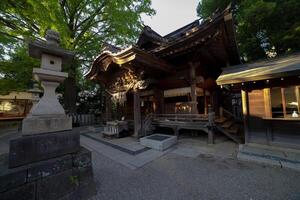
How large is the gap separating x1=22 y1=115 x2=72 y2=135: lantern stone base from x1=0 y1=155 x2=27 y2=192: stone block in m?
0.58

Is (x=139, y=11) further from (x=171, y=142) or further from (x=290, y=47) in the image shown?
(x=290, y=47)

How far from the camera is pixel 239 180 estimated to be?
330 cm

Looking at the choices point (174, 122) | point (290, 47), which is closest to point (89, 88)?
point (174, 122)

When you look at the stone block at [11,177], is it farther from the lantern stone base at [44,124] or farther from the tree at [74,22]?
the tree at [74,22]

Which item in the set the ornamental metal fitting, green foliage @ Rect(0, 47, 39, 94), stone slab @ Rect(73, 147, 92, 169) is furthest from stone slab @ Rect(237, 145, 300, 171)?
green foliage @ Rect(0, 47, 39, 94)

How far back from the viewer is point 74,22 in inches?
404

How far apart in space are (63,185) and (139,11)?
1062cm

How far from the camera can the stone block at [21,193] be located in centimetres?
207

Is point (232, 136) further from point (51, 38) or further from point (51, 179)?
point (51, 38)

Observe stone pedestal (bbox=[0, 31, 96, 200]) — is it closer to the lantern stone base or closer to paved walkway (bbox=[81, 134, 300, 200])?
the lantern stone base

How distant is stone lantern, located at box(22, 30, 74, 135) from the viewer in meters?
2.57

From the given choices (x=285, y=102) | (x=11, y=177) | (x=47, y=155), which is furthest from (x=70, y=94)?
(x=285, y=102)

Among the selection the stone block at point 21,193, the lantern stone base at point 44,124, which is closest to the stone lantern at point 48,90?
the lantern stone base at point 44,124

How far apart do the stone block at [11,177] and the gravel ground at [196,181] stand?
1.30 metres
